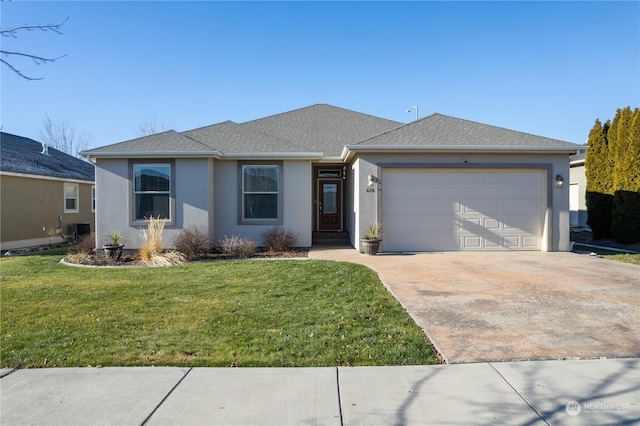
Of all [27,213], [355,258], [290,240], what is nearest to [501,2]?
[355,258]

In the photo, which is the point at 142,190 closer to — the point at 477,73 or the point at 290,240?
the point at 290,240

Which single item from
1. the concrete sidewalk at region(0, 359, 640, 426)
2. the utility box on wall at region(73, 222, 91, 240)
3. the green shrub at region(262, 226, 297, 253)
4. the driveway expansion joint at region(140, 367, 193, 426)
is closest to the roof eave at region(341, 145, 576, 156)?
the green shrub at region(262, 226, 297, 253)

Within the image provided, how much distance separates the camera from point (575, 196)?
1944 cm

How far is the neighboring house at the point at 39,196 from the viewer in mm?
14586

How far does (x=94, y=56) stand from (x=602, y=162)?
17.7 metres

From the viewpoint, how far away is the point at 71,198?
59.3 ft

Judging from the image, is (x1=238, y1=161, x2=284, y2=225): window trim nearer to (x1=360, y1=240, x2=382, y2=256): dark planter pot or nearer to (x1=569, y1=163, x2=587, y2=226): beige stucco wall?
(x1=360, y1=240, x2=382, y2=256): dark planter pot

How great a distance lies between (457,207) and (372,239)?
2.93 metres

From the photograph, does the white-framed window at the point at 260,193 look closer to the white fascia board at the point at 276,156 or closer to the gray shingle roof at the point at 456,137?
the white fascia board at the point at 276,156

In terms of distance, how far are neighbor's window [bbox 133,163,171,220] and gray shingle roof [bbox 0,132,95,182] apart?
612 centimetres

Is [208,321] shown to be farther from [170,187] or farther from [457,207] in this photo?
[457,207]

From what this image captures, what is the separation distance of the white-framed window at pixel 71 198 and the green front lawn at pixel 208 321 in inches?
411

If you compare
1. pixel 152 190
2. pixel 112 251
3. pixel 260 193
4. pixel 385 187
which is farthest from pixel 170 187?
pixel 385 187

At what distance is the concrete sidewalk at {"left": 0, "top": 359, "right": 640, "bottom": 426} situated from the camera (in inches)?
114
